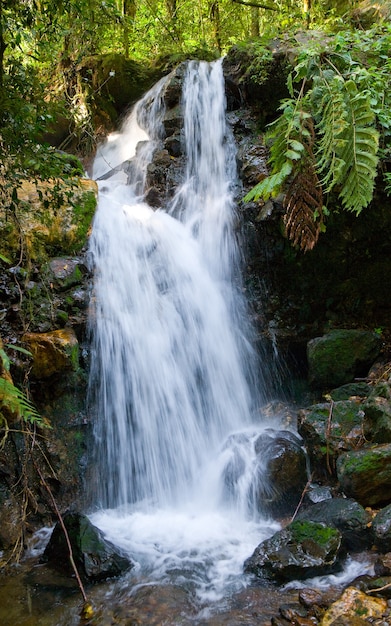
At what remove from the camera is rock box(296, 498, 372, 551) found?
386cm

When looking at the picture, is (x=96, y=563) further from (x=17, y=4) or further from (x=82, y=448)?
(x=17, y=4)

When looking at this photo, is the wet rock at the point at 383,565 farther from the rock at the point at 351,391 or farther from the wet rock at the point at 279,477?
the rock at the point at 351,391

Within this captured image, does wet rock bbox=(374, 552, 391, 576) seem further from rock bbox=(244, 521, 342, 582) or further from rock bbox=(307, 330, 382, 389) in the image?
rock bbox=(307, 330, 382, 389)

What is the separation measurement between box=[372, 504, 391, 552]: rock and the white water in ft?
3.33

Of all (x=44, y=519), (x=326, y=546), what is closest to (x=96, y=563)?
(x=44, y=519)

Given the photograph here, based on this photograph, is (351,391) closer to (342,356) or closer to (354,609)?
(342,356)

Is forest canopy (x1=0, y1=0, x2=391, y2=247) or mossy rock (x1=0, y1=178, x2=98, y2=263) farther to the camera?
mossy rock (x1=0, y1=178, x2=98, y2=263)

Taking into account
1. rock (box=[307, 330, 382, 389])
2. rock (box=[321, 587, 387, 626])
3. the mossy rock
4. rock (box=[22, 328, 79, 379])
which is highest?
the mossy rock

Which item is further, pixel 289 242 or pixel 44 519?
pixel 289 242

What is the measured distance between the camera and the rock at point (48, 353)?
4.61 meters

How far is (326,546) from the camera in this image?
365 centimetres

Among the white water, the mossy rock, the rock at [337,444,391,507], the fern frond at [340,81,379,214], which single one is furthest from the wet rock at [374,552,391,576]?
the mossy rock

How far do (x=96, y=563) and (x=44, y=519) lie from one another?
0.96 meters

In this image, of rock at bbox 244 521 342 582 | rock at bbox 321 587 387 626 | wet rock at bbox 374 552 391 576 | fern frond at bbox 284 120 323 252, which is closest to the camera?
rock at bbox 321 587 387 626
